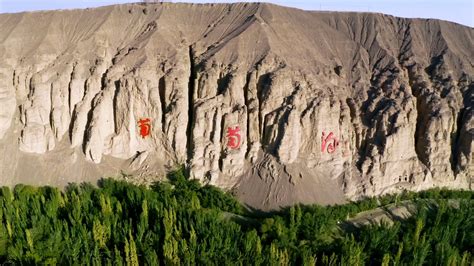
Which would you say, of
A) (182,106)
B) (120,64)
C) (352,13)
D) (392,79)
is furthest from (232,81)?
(352,13)

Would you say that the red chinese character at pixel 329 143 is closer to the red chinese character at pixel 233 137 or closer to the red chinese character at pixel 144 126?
the red chinese character at pixel 233 137

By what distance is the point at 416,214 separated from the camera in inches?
987

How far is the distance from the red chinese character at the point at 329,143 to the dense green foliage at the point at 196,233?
4794 mm

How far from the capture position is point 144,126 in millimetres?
31812

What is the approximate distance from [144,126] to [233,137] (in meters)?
6.66

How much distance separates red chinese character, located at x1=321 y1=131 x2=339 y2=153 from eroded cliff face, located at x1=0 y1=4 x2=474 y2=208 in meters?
0.07

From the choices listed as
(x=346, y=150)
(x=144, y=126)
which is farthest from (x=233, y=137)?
(x=346, y=150)

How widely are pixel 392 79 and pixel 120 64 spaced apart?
21.1 meters

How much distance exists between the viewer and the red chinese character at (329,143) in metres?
30.7

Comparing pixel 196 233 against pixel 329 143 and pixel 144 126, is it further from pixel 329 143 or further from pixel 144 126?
pixel 329 143

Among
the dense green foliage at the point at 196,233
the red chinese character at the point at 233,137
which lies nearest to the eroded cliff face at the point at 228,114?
the red chinese character at the point at 233,137

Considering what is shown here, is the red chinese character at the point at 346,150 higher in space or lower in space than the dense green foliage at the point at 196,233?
higher

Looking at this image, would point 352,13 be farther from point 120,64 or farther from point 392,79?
point 120,64

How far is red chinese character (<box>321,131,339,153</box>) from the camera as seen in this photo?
30.7m
